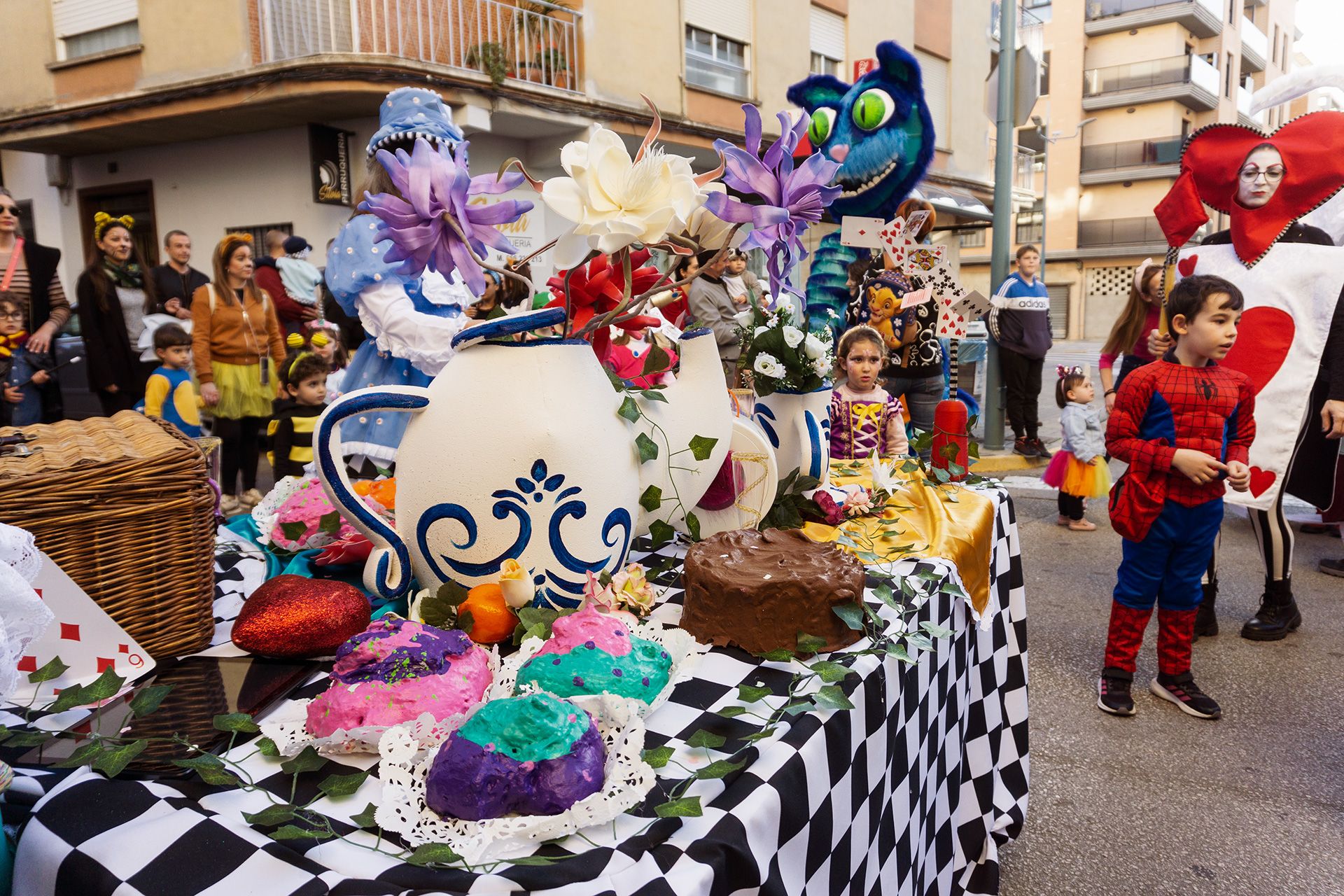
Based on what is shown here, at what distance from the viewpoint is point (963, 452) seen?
1.70 metres

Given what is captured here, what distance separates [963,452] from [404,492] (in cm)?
115

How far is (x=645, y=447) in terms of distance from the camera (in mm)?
1021

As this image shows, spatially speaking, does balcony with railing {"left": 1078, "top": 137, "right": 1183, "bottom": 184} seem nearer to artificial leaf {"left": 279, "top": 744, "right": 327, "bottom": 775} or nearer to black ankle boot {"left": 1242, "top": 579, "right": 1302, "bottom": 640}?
black ankle boot {"left": 1242, "top": 579, "right": 1302, "bottom": 640}

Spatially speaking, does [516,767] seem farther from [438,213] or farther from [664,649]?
[438,213]

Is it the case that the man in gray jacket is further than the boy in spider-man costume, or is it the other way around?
the man in gray jacket

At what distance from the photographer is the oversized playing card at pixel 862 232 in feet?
10.4

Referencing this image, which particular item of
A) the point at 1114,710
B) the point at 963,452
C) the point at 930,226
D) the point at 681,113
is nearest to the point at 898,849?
the point at 963,452

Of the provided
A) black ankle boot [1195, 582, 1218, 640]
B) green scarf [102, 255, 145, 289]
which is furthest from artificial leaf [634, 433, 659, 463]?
green scarf [102, 255, 145, 289]

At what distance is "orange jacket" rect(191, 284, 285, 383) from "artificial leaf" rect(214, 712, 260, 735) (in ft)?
12.9

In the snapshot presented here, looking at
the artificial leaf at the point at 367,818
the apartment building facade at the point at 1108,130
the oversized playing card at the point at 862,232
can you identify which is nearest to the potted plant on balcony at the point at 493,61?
the oversized playing card at the point at 862,232

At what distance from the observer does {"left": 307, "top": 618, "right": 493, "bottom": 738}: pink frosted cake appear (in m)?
0.73

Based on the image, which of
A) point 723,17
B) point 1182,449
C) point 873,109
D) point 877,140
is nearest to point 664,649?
point 1182,449

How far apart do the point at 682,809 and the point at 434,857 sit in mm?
180

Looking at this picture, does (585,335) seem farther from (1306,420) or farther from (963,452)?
(1306,420)
